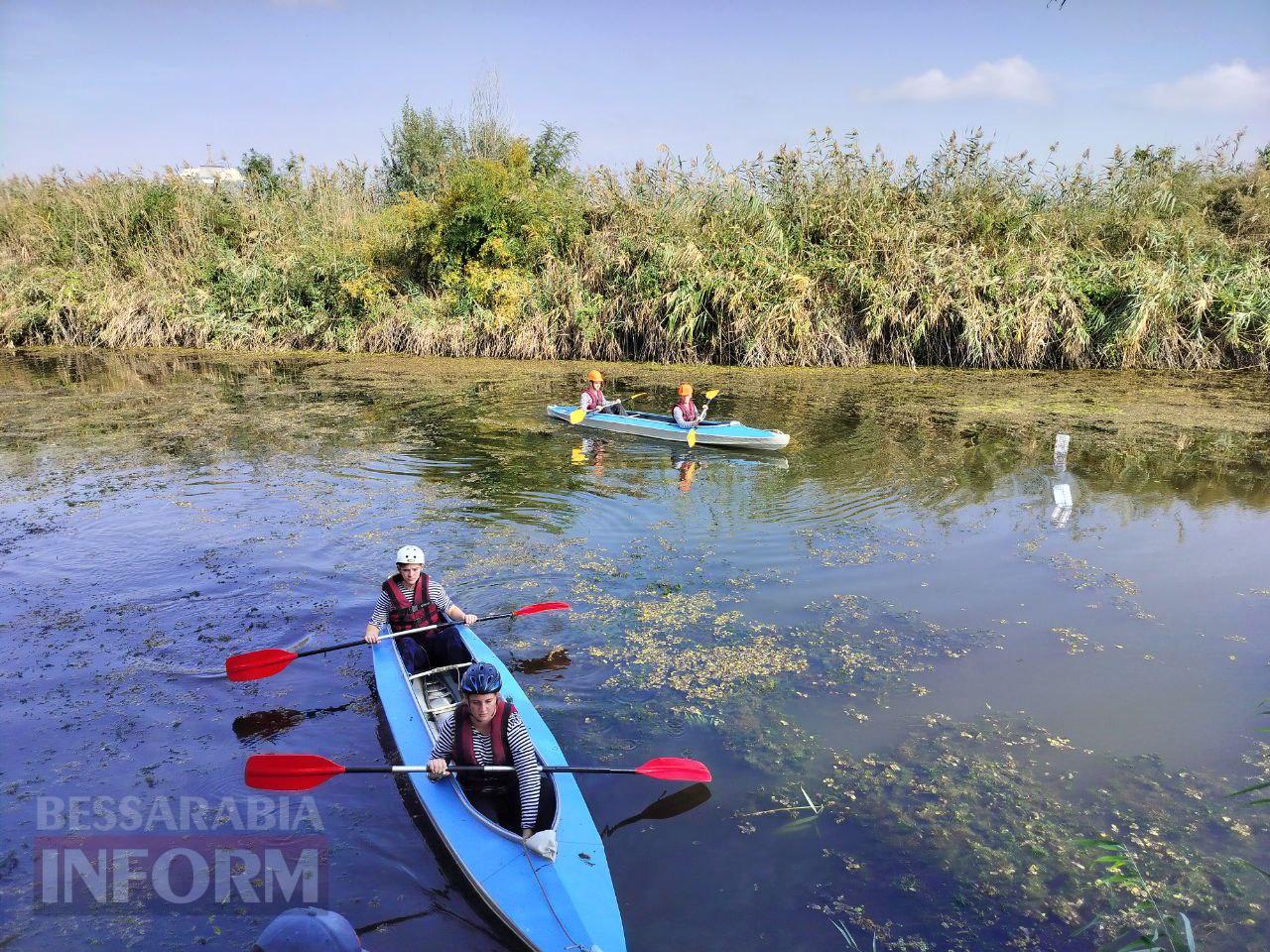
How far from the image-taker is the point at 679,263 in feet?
55.2

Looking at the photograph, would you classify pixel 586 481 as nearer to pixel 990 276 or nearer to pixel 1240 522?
pixel 1240 522

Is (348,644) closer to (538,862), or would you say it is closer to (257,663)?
(257,663)

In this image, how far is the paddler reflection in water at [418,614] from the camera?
5.46 m

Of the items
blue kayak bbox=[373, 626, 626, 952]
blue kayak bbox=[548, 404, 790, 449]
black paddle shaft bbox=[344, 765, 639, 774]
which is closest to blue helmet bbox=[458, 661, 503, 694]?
black paddle shaft bbox=[344, 765, 639, 774]

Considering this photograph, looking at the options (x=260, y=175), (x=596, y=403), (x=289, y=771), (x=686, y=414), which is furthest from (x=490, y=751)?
(x=260, y=175)

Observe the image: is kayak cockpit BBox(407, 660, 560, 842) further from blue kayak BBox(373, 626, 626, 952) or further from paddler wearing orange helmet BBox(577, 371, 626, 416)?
paddler wearing orange helmet BBox(577, 371, 626, 416)

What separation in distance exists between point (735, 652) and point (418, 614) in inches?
81.6

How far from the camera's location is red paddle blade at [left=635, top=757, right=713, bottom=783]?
406cm

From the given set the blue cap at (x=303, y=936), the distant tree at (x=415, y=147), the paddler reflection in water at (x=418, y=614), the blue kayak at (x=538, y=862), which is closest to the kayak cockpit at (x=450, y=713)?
the blue kayak at (x=538, y=862)

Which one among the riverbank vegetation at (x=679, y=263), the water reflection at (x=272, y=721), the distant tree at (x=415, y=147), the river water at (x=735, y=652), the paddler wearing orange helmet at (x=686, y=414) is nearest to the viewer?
the river water at (x=735, y=652)

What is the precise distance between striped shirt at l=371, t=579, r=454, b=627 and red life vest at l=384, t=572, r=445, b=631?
19 mm

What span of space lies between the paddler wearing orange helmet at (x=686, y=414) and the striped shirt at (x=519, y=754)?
281 inches

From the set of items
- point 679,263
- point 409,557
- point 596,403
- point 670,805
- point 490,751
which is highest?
point 679,263

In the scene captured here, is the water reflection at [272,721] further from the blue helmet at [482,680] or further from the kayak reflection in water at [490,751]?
the blue helmet at [482,680]
